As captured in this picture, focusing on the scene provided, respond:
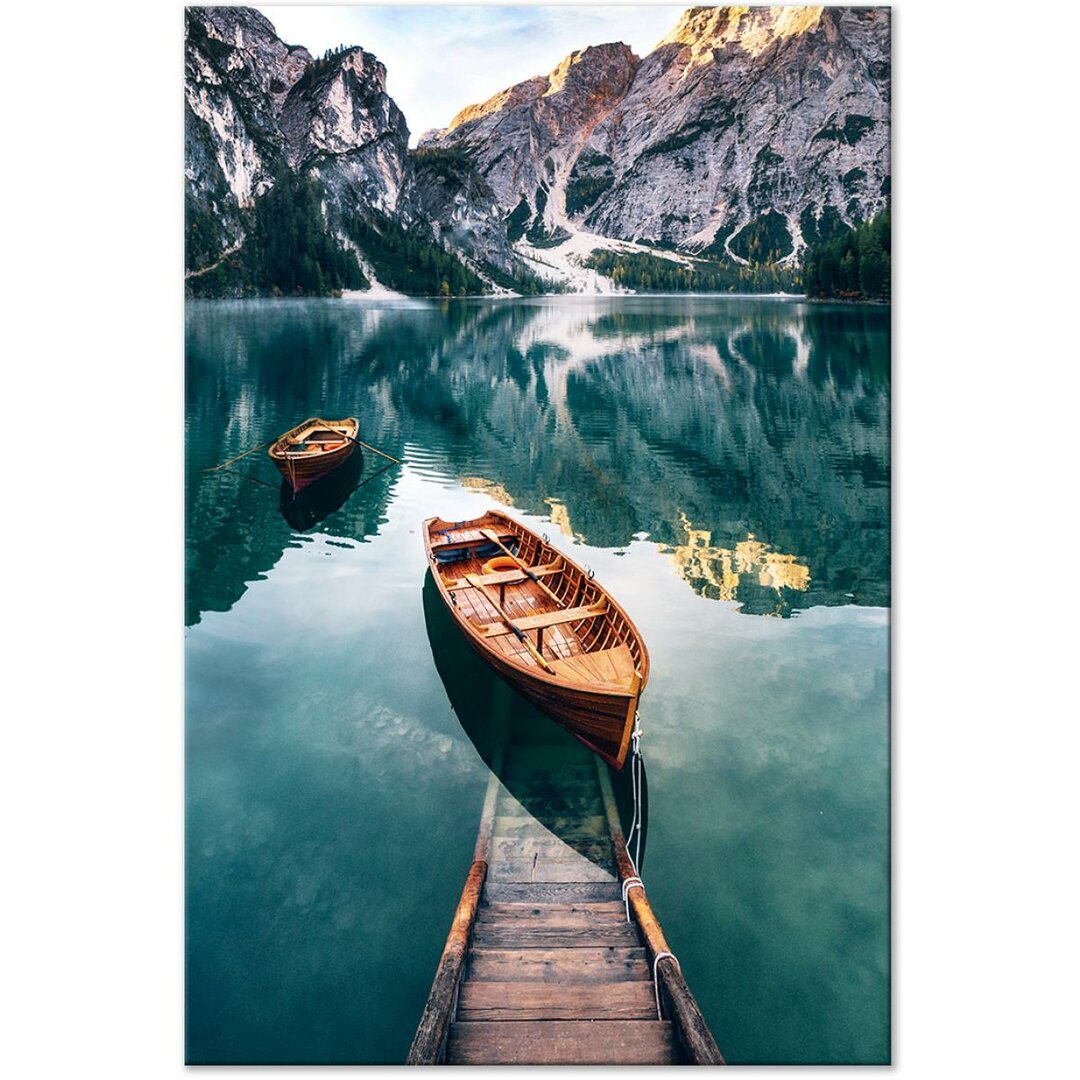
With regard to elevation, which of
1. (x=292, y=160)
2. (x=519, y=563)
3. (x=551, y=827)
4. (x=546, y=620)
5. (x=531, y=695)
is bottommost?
(x=551, y=827)

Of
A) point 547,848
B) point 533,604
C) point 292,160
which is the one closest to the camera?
point 547,848

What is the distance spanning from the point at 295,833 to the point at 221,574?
17.2 feet

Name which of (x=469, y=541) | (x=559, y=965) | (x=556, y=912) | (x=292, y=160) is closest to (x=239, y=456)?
(x=469, y=541)

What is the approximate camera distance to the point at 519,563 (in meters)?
9.61

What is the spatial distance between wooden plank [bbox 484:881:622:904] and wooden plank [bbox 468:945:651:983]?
498 millimetres

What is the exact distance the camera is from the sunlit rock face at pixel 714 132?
902 cm

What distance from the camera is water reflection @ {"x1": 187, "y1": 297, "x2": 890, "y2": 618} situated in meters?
10.3

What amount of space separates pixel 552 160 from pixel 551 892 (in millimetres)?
197301

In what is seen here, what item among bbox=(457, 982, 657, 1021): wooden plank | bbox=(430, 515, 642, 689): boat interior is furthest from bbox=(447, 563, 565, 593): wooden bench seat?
bbox=(457, 982, 657, 1021): wooden plank

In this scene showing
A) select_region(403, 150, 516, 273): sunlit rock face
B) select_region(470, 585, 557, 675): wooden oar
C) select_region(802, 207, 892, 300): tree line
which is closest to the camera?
select_region(802, 207, 892, 300): tree line

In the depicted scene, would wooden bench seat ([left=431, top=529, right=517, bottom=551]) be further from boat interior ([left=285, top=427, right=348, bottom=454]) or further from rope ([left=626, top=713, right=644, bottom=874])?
boat interior ([left=285, top=427, right=348, bottom=454])

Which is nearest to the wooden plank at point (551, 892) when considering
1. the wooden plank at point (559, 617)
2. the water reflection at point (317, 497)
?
the wooden plank at point (559, 617)

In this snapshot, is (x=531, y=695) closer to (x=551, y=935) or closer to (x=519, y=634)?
(x=519, y=634)

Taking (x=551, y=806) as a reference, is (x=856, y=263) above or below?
above
